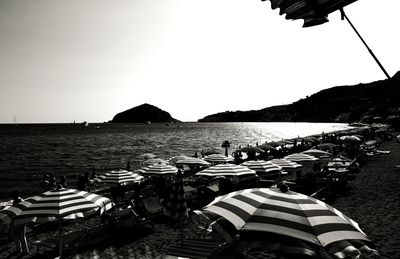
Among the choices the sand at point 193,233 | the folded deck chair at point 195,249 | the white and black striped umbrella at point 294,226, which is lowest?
the sand at point 193,233

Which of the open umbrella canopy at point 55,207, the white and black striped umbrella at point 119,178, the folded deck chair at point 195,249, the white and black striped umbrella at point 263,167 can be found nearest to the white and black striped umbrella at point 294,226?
the folded deck chair at point 195,249

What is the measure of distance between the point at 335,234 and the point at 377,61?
3.10 m

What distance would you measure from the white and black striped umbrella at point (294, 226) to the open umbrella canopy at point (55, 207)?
418 cm

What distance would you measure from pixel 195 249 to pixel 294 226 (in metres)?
3.93

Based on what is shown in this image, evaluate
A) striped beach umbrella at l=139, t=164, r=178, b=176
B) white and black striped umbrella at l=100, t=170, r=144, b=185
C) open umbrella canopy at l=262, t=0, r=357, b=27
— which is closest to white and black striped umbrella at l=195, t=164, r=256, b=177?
striped beach umbrella at l=139, t=164, r=178, b=176

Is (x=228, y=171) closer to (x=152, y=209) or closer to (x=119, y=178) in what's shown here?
(x=152, y=209)

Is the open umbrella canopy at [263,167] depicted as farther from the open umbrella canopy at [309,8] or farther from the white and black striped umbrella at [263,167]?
the open umbrella canopy at [309,8]

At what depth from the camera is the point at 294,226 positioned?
4.11m

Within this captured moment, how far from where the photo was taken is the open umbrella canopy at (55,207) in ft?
22.5

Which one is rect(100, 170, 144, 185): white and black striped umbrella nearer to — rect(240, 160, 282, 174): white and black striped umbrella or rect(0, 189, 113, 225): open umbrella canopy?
rect(0, 189, 113, 225): open umbrella canopy

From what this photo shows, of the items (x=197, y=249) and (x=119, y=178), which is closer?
(x=197, y=249)

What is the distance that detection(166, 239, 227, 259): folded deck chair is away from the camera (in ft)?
22.4

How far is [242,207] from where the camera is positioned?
4.75m

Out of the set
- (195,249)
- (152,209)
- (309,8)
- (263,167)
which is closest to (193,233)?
(152,209)
